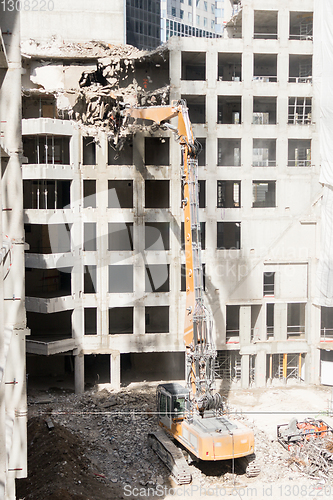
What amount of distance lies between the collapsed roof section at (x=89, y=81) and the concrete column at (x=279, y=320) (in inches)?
524

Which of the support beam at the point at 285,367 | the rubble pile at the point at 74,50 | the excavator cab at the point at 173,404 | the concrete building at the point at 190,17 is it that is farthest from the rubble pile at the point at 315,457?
the concrete building at the point at 190,17

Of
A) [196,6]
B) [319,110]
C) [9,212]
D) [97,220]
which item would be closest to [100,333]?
[97,220]

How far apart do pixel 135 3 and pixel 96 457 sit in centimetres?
7876

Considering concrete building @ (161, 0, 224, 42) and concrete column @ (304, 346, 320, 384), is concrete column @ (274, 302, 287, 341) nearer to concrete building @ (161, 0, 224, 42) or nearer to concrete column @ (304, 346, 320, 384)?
concrete column @ (304, 346, 320, 384)

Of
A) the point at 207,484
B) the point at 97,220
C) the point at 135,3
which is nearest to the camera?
the point at 207,484

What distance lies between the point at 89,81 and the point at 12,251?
23.1m

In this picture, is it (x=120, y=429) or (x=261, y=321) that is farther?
(x=261, y=321)

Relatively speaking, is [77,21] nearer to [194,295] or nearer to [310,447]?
[194,295]

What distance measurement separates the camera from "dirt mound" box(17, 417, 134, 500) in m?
17.6

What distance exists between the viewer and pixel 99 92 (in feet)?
97.6

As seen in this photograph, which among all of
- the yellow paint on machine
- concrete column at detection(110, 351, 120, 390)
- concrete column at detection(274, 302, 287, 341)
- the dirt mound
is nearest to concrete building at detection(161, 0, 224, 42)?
concrete column at detection(274, 302, 287, 341)

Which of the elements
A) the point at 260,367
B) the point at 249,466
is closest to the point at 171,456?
the point at 249,466

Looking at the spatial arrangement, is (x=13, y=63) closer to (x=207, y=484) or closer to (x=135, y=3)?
(x=207, y=484)

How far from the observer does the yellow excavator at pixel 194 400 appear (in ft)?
61.0
